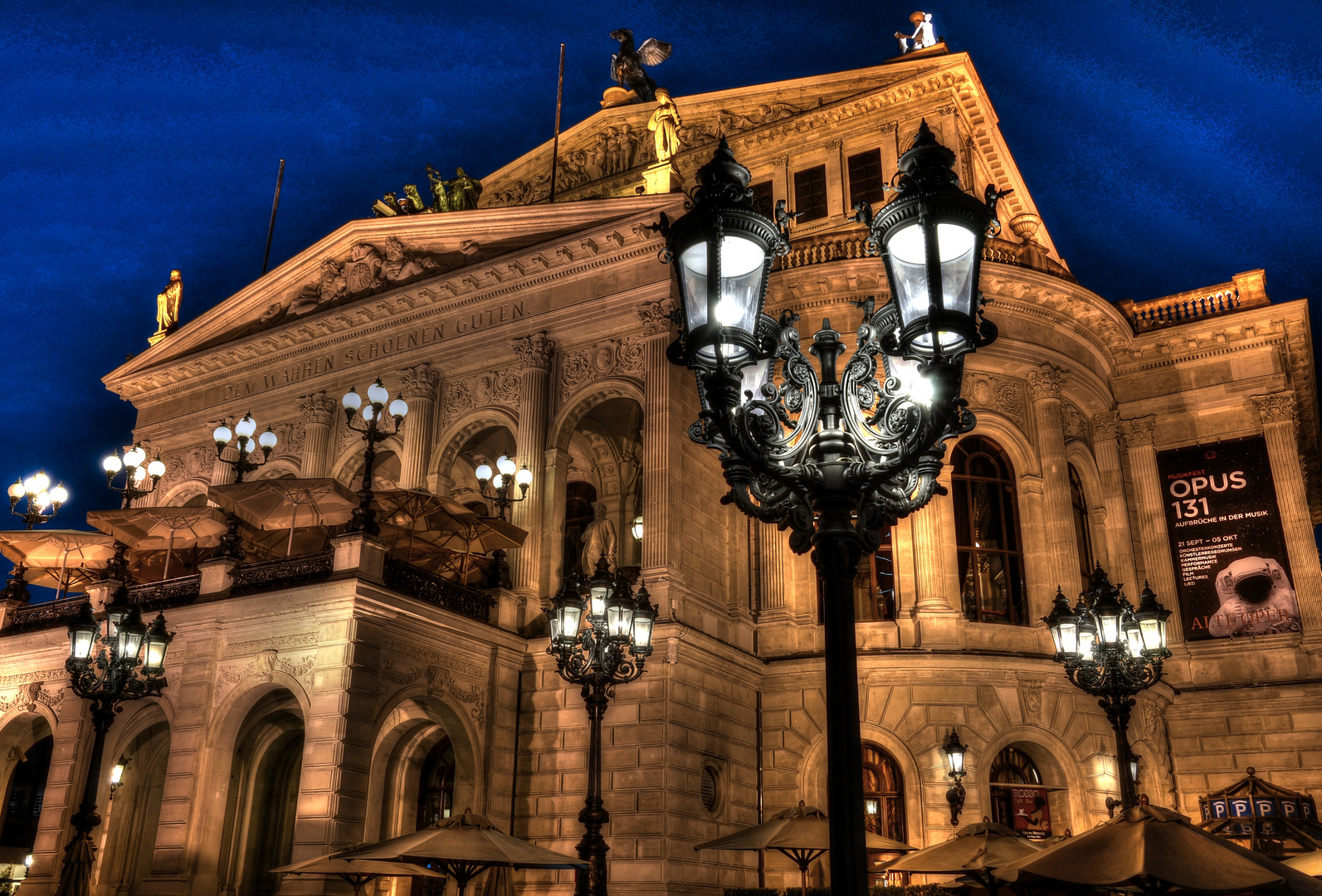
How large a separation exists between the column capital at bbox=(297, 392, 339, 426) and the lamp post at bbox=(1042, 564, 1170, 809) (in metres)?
19.0

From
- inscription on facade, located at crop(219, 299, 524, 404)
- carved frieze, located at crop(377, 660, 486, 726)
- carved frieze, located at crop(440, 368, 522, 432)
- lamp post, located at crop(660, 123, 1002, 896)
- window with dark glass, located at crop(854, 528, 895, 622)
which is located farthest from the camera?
inscription on facade, located at crop(219, 299, 524, 404)

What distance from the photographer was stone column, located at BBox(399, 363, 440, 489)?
25547 mm

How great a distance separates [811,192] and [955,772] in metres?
15.7

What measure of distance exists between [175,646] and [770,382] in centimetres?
1557

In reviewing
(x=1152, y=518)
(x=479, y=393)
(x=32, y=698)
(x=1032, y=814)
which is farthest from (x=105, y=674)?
(x=1152, y=518)

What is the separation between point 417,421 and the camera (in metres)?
25.9

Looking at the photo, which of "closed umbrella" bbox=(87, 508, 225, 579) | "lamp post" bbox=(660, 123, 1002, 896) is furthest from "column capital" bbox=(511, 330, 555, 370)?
"lamp post" bbox=(660, 123, 1002, 896)

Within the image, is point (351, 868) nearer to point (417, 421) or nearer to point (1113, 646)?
point (1113, 646)

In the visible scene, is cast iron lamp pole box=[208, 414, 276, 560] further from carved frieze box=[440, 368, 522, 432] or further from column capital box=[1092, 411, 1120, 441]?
column capital box=[1092, 411, 1120, 441]

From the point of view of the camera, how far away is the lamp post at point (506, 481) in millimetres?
22391

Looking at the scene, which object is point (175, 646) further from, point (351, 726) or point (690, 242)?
point (690, 242)

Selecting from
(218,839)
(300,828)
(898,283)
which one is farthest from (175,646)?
(898,283)

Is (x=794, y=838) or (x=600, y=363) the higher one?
(x=600, y=363)

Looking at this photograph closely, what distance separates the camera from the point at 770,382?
7.99m
